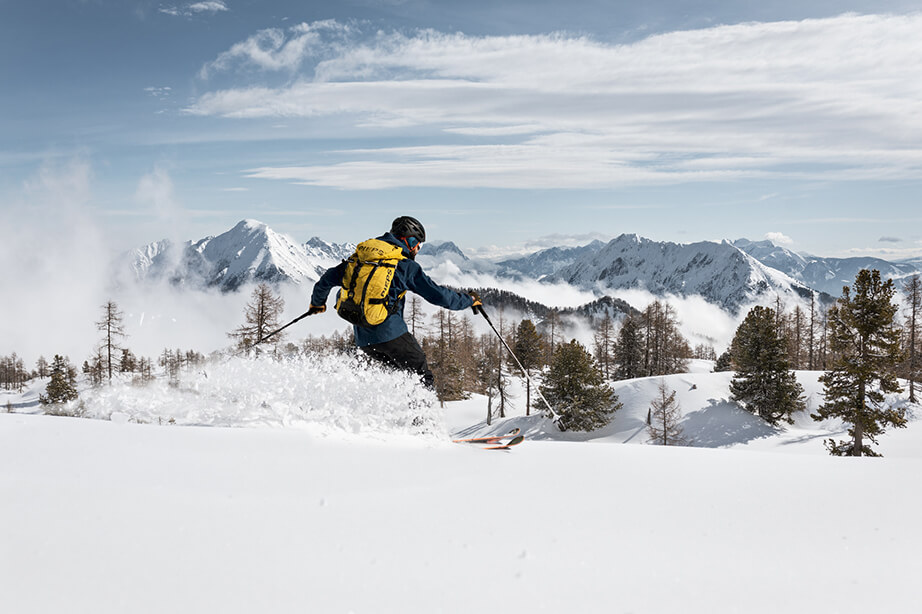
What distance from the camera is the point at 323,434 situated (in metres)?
4.80

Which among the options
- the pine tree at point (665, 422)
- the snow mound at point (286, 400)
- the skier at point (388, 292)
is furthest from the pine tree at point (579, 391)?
the skier at point (388, 292)

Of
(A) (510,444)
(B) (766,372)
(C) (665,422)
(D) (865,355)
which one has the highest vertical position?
(A) (510,444)

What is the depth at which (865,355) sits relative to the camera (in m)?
25.7

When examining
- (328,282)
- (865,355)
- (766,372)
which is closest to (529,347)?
(766,372)

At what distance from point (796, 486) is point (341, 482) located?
4097mm

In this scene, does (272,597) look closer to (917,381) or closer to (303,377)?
(303,377)

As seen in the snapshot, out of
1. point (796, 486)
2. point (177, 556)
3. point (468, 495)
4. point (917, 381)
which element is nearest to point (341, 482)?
point (468, 495)

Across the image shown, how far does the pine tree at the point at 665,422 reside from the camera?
3540 centimetres

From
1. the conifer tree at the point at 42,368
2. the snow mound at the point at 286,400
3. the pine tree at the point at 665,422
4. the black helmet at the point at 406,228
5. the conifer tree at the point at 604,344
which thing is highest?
the black helmet at the point at 406,228

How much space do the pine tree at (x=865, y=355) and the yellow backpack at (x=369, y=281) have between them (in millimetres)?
27941

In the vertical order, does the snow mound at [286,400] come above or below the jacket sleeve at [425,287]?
below

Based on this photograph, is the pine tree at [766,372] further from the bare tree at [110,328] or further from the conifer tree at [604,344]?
the bare tree at [110,328]

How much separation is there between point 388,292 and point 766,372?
42.1 meters

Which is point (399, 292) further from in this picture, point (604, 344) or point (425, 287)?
point (604, 344)
